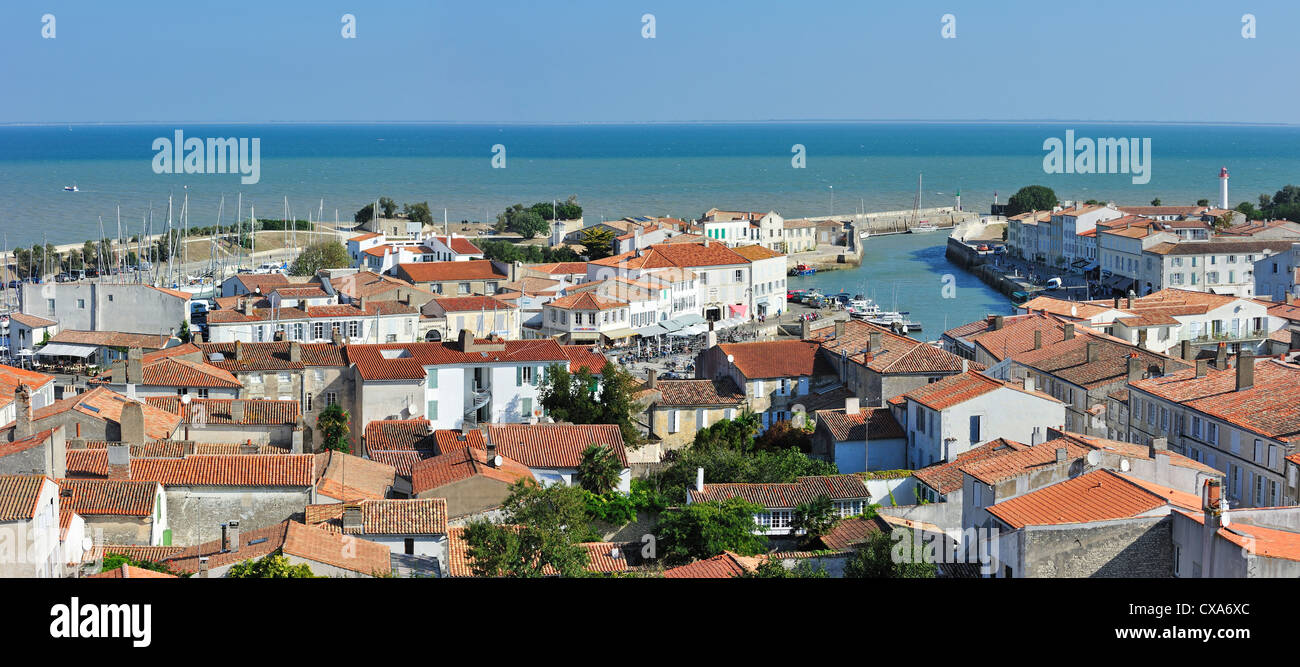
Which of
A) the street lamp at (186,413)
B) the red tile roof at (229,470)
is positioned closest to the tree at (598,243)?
the street lamp at (186,413)

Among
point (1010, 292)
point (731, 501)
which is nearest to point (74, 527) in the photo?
point (731, 501)

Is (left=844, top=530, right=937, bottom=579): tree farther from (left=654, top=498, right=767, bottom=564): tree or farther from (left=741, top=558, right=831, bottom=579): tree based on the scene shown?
(left=654, top=498, right=767, bottom=564): tree

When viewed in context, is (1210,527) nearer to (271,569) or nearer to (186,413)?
(271,569)

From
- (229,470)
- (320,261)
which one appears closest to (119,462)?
(229,470)

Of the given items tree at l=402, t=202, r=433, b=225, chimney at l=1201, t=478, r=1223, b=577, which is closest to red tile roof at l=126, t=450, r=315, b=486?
chimney at l=1201, t=478, r=1223, b=577

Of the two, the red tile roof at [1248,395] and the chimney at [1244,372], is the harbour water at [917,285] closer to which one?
the red tile roof at [1248,395]
